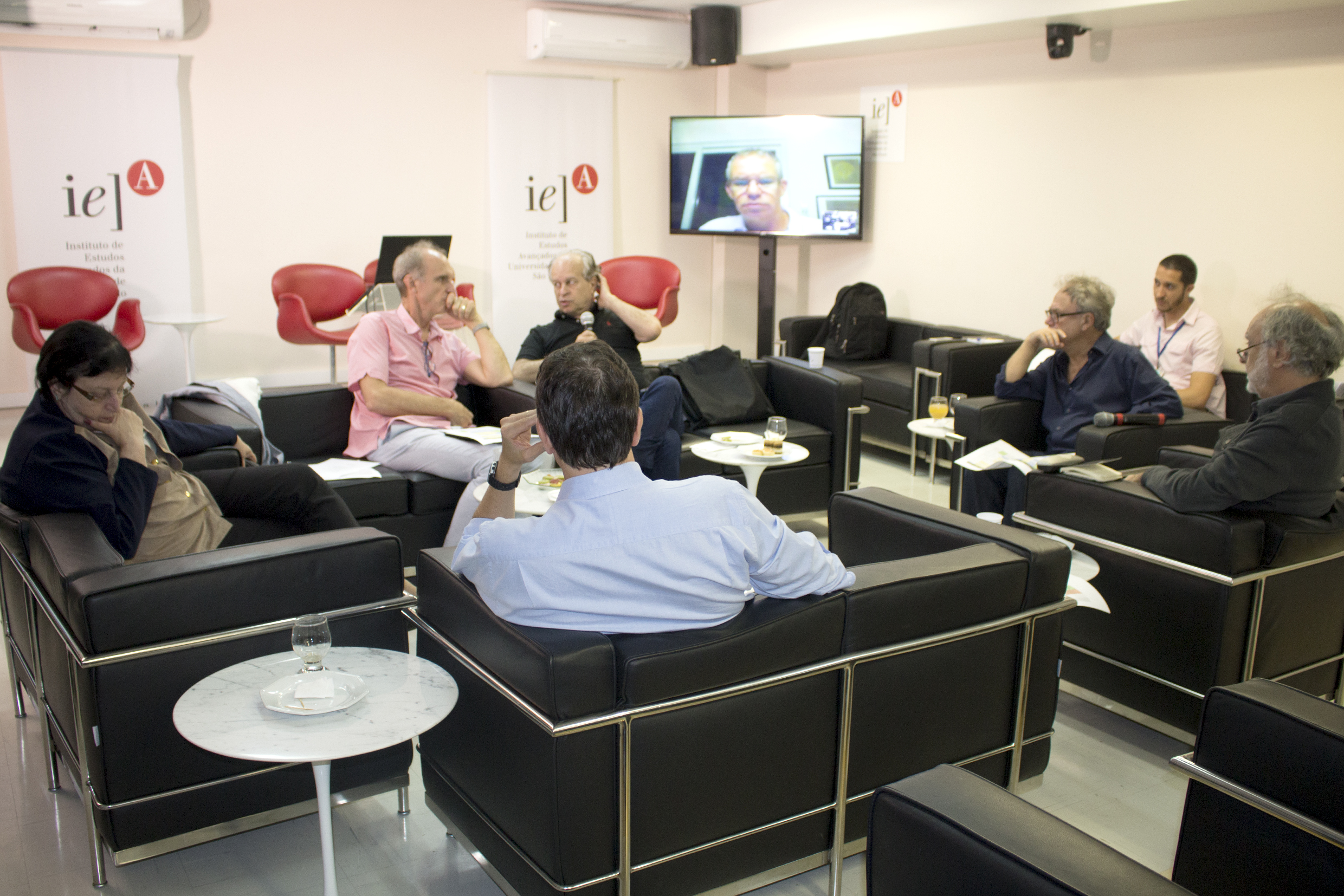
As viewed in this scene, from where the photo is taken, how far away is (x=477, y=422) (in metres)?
4.95

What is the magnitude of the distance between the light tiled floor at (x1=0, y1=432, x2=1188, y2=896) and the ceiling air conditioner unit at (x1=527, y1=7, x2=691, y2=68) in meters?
6.35

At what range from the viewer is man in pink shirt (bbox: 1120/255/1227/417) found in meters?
5.21

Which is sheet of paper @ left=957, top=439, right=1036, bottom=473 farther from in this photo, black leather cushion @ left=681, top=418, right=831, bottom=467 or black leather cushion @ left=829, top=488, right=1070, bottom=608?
black leather cushion @ left=829, top=488, right=1070, bottom=608

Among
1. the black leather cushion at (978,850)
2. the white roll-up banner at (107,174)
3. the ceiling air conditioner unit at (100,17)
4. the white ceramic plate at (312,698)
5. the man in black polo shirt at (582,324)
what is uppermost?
the ceiling air conditioner unit at (100,17)

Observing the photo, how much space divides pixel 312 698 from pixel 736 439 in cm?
286

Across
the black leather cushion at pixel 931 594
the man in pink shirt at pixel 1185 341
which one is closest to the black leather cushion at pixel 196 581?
the black leather cushion at pixel 931 594

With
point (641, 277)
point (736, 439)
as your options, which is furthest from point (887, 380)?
point (641, 277)

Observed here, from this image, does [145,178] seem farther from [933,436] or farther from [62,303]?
[933,436]

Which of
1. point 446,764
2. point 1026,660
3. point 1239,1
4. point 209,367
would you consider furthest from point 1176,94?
point 209,367

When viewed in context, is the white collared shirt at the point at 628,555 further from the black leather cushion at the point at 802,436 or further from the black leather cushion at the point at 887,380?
the black leather cushion at the point at 887,380

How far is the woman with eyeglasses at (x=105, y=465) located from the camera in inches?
107

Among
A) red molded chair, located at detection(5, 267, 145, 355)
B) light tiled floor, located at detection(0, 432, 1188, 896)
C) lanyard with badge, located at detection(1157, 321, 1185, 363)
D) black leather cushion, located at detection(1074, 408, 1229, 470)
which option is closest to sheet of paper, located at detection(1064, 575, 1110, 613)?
light tiled floor, located at detection(0, 432, 1188, 896)

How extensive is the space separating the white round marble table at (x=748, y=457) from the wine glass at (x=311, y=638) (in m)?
2.46

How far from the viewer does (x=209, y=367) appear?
7625 mm
